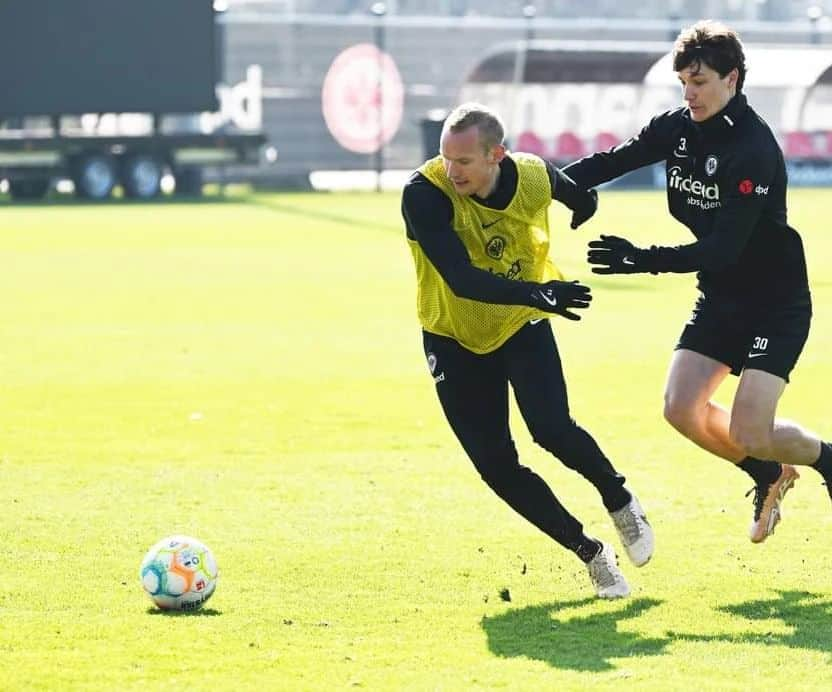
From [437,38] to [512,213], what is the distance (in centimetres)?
4486

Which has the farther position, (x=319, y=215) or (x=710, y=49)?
(x=319, y=215)

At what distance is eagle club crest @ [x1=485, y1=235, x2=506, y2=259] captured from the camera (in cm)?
719

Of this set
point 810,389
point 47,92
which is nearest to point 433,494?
point 810,389

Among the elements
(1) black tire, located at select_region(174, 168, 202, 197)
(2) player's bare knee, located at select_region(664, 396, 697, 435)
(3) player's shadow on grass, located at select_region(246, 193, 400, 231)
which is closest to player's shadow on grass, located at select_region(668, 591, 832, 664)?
(2) player's bare knee, located at select_region(664, 396, 697, 435)

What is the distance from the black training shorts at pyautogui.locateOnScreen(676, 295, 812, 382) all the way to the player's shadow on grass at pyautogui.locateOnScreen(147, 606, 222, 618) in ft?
7.91

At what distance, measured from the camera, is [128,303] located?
65.2 ft

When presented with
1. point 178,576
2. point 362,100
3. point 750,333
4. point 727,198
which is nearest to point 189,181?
point 362,100

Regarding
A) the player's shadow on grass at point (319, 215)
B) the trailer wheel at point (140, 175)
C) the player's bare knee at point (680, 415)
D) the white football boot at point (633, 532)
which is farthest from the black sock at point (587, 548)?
the trailer wheel at point (140, 175)

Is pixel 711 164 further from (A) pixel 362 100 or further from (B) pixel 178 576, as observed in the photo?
(A) pixel 362 100

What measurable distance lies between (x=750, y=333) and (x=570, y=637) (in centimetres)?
175

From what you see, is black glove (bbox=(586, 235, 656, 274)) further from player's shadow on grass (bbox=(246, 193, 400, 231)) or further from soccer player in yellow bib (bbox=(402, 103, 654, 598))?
player's shadow on grass (bbox=(246, 193, 400, 231))

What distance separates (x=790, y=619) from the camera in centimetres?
687

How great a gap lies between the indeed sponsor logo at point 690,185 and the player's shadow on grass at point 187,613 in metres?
2.64

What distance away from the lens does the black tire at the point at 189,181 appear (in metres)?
44.5
